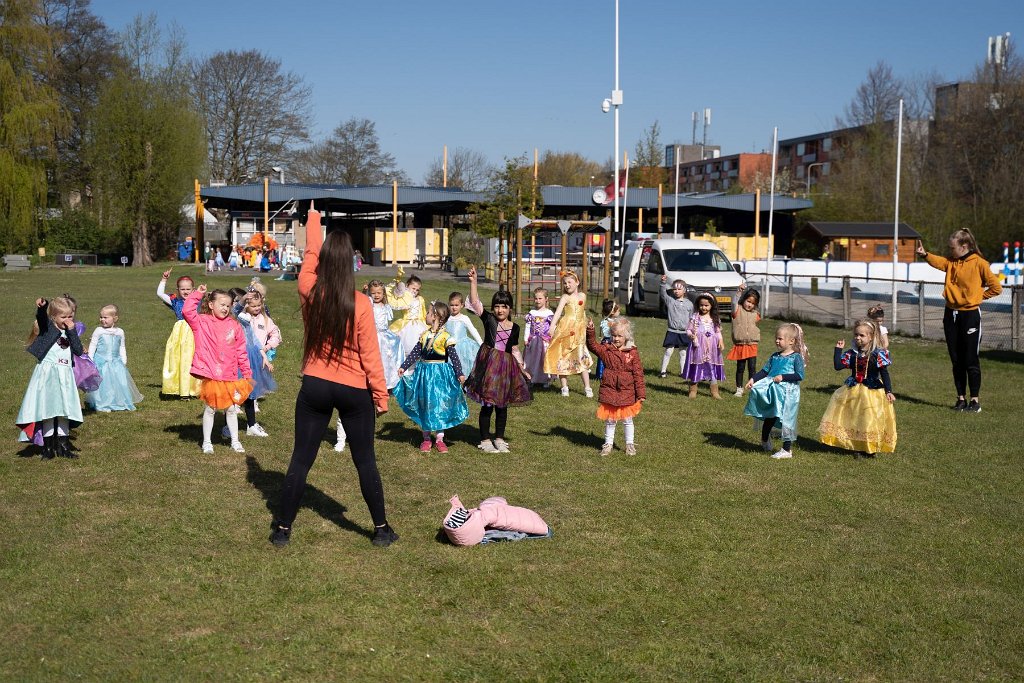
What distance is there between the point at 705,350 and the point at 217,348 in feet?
24.3

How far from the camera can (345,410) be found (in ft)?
21.2

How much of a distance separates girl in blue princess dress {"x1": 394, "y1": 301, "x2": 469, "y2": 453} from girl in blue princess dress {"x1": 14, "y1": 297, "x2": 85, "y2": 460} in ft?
Answer: 10.2

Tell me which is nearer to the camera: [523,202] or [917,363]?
[917,363]

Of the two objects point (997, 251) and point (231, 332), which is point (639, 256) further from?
point (997, 251)

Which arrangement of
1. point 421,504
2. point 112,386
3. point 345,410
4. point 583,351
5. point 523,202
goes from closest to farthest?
point 345,410
point 421,504
point 112,386
point 583,351
point 523,202

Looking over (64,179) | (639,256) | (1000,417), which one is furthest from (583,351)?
(64,179)

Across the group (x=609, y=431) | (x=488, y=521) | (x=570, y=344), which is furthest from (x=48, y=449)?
(x=570, y=344)

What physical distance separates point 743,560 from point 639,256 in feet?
74.8

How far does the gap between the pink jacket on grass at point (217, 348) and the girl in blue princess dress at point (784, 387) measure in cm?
511

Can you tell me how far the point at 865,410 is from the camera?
32.8 feet

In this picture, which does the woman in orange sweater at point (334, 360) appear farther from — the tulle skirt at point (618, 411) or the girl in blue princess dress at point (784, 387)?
the girl in blue princess dress at point (784, 387)

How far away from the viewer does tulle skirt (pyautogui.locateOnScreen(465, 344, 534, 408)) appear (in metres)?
9.82

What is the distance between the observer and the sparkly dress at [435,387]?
9703 mm

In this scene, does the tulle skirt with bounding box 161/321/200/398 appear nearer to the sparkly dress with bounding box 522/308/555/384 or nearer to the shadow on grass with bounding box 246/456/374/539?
the shadow on grass with bounding box 246/456/374/539
